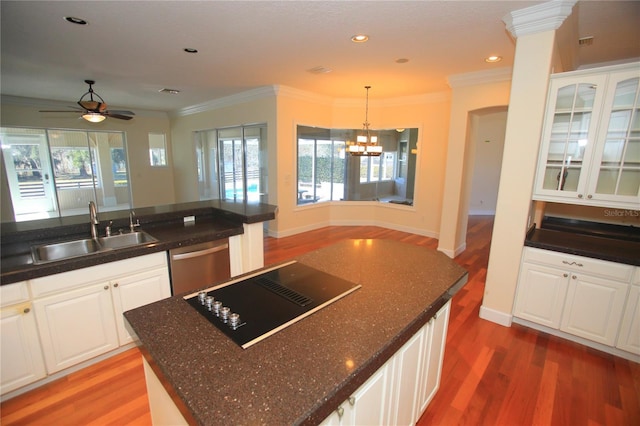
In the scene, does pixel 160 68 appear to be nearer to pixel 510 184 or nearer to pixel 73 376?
pixel 73 376

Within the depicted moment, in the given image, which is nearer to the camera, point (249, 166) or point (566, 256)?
point (566, 256)

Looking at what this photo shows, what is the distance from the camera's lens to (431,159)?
5496 millimetres

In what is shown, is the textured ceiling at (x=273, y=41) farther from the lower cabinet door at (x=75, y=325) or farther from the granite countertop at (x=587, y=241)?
the lower cabinet door at (x=75, y=325)

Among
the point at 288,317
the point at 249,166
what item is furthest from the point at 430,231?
the point at 288,317

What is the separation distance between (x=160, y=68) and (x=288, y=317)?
4.26 metres

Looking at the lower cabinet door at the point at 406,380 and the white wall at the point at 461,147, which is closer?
the lower cabinet door at the point at 406,380

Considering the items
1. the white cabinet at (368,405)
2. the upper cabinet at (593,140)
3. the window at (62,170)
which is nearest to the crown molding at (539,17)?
the upper cabinet at (593,140)

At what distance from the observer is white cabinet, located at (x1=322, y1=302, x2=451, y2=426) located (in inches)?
42.3

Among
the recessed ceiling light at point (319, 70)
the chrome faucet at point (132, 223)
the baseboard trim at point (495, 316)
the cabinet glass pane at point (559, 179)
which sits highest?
the recessed ceiling light at point (319, 70)

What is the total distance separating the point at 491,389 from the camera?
2049 millimetres

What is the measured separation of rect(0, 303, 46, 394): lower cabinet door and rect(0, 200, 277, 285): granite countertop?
25cm

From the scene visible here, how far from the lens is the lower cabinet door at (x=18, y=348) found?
1792mm

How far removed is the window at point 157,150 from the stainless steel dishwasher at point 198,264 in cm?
690

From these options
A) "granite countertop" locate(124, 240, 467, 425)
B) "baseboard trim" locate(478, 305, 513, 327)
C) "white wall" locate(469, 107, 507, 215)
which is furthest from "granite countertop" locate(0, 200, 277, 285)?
"white wall" locate(469, 107, 507, 215)
